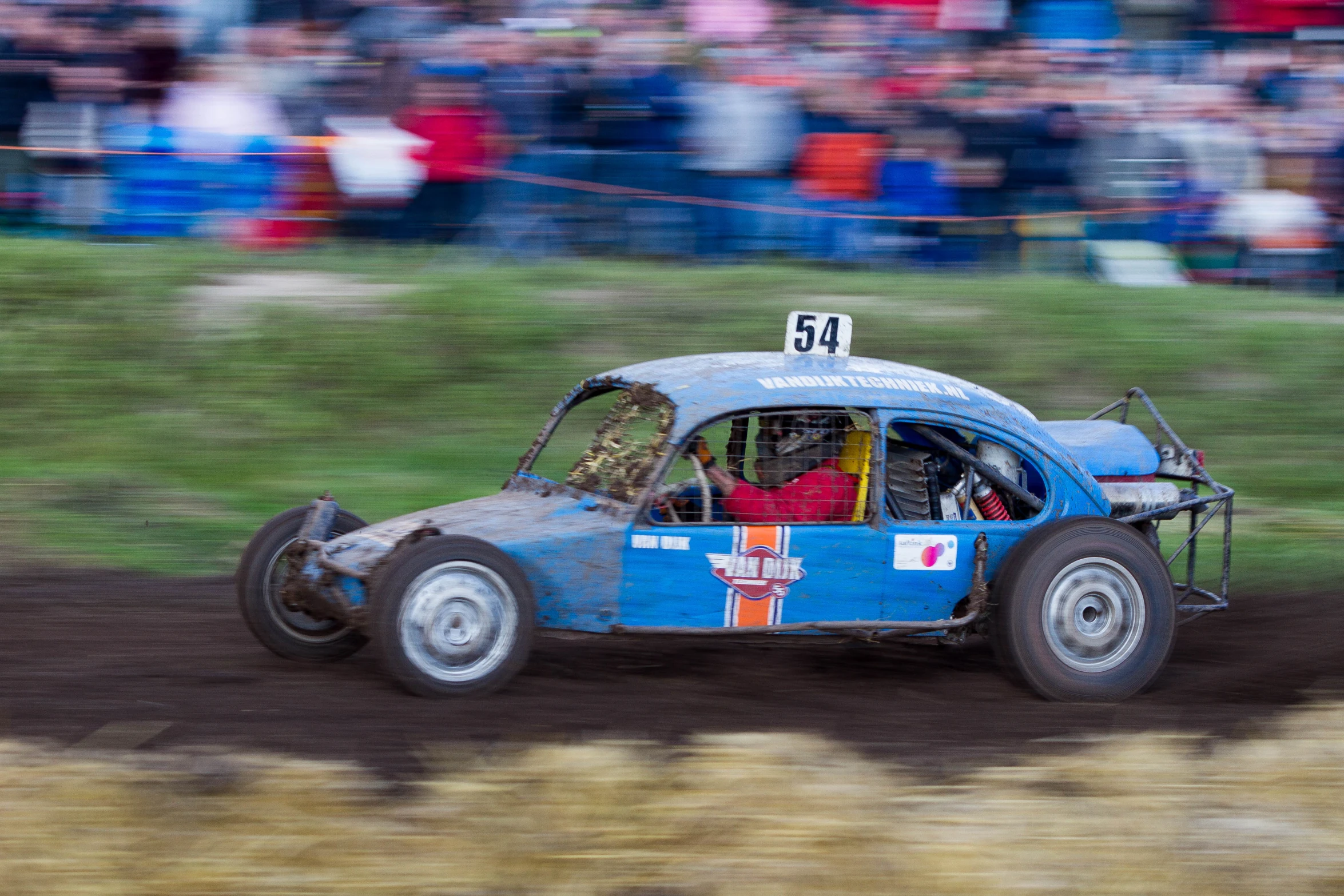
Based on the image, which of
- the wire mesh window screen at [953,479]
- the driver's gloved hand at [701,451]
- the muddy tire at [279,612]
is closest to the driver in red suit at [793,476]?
the driver's gloved hand at [701,451]

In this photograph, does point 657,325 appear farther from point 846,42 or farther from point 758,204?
point 846,42

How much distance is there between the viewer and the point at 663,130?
11.2 m

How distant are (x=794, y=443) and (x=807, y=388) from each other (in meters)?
0.23

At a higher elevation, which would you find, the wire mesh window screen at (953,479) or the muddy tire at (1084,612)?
the wire mesh window screen at (953,479)

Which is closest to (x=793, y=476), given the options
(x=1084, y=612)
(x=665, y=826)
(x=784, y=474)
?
(x=784, y=474)

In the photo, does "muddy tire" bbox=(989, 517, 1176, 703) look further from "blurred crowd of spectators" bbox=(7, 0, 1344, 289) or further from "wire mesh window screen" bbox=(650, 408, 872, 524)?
"blurred crowd of spectators" bbox=(7, 0, 1344, 289)

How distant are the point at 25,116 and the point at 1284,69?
9.27 m

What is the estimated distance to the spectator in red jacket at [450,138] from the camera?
1101 centimetres

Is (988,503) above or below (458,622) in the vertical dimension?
above

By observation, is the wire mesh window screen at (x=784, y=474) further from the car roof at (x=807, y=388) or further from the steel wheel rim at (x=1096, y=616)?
the steel wheel rim at (x=1096, y=616)

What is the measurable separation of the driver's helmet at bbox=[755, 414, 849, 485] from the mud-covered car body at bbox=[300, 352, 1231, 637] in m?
0.14

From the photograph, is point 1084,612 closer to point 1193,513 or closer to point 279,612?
point 1193,513

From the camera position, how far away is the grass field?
9625mm

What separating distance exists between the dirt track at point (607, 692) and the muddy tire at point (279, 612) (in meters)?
0.08
